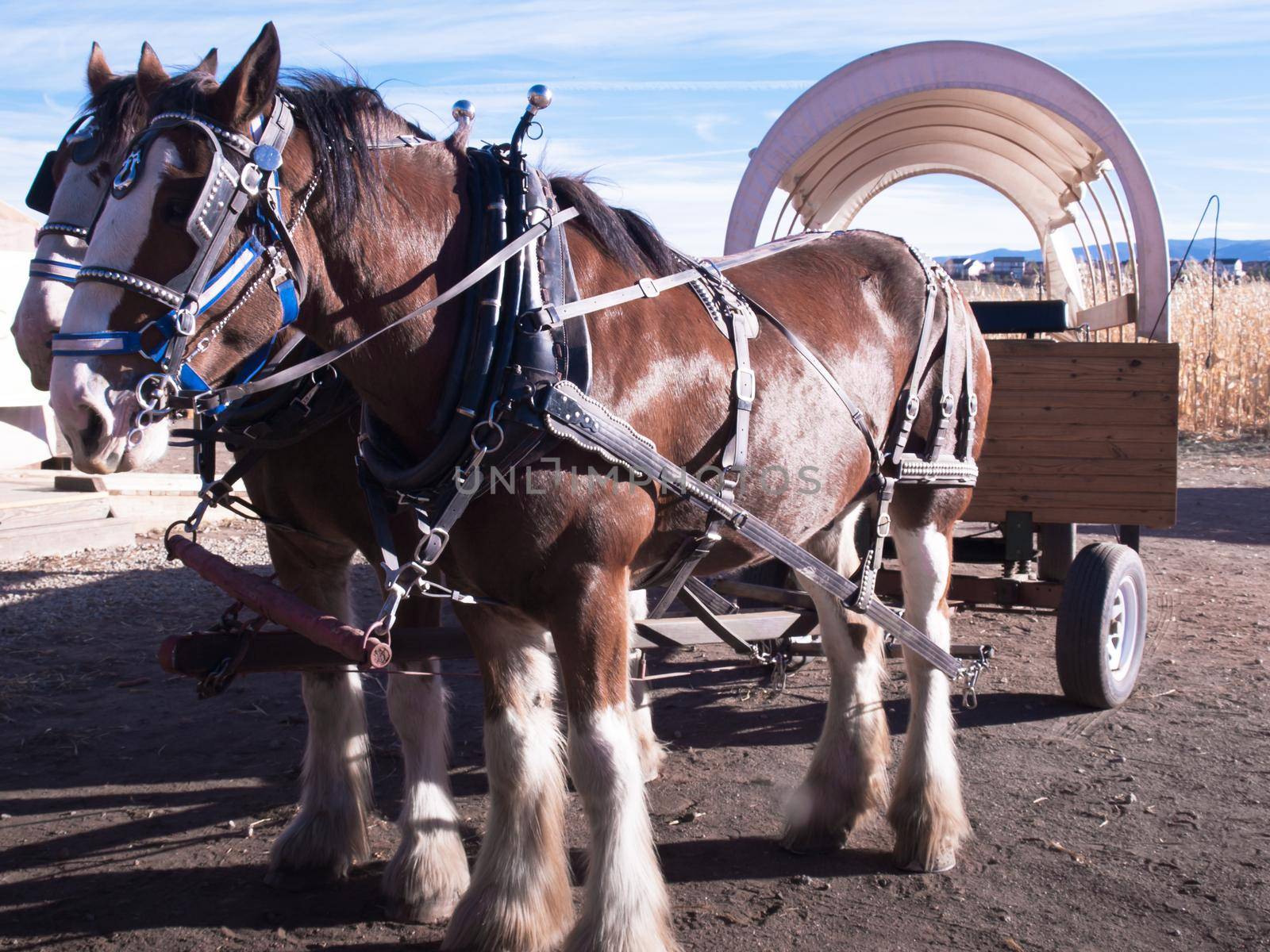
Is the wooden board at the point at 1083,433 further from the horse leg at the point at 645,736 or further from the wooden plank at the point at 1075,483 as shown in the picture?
the horse leg at the point at 645,736

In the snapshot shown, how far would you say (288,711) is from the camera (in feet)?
15.2

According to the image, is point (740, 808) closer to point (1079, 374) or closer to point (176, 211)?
point (1079, 374)

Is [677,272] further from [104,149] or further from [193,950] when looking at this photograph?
[193,950]

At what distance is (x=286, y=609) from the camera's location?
2.42m

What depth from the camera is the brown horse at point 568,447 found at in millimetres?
1926

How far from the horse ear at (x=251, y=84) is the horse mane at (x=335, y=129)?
6 centimetres

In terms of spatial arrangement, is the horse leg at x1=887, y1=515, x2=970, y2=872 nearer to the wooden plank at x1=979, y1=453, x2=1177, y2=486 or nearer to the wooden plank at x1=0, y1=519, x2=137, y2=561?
the wooden plank at x1=979, y1=453, x2=1177, y2=486

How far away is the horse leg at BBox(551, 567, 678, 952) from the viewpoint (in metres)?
2.33

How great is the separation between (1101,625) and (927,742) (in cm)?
124

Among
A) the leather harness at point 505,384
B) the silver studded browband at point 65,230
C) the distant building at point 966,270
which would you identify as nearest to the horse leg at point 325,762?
the leather harness at point 505,384

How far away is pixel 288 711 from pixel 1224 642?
4.40 m

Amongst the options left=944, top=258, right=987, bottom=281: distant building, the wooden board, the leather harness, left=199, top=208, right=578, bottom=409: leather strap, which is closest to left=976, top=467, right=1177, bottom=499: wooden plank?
the wooden board

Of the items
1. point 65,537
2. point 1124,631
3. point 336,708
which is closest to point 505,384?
point 336,708

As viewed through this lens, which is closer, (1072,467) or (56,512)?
(1072,467)
